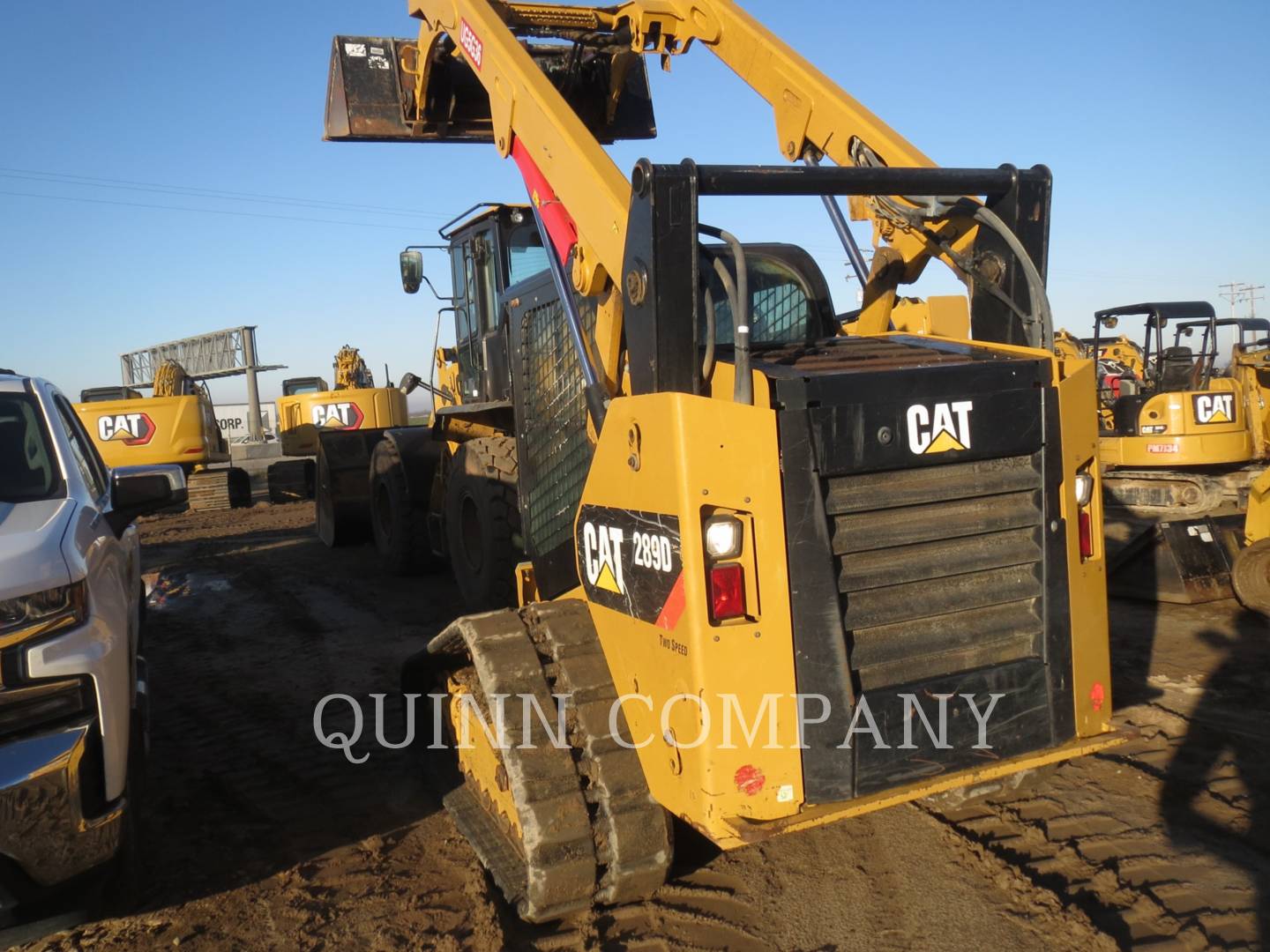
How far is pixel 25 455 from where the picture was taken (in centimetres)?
396

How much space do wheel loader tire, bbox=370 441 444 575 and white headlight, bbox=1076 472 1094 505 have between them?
6.42 metres

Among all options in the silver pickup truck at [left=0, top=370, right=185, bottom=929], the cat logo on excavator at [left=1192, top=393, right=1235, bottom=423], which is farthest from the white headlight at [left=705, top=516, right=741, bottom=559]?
the cat logo on excavator at [left=1192, top=393, right=1235, bottom=423]

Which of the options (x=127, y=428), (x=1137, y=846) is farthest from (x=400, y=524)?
(x=127, y=428)

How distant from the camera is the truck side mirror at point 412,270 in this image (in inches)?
301

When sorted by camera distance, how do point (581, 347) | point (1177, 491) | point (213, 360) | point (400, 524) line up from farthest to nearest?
1. point (213, 360)
2. point (1177, 491)
3. point (400, 524)
4. point (581, 347)

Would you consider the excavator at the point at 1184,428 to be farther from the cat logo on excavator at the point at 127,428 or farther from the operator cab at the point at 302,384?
the operator cab at the point at 302,384

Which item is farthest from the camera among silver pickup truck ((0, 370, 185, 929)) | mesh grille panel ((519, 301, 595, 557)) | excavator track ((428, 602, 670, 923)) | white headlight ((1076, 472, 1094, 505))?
mesh grille panel ((519, 301, 595, 557))

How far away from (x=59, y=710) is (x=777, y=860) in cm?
240

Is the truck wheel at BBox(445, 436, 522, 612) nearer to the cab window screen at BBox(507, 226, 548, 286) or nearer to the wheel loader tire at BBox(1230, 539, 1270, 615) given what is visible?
the cab window screen at BBox(507, 226, 548, 286)

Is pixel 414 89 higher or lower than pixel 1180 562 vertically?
higher

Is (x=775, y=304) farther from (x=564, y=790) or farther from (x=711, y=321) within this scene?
(x=564, y=790)

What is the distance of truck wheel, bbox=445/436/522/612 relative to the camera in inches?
249

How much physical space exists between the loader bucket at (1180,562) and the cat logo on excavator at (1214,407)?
3.16 metres

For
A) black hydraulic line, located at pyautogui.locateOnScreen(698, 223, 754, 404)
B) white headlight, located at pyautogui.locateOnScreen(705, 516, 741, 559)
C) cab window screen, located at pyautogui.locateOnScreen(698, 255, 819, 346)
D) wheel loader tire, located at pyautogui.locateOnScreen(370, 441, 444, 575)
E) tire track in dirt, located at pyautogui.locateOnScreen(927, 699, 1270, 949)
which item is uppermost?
cab window screen, located at pyautogui.locateOnScreen(698, 255, 819, 346)
